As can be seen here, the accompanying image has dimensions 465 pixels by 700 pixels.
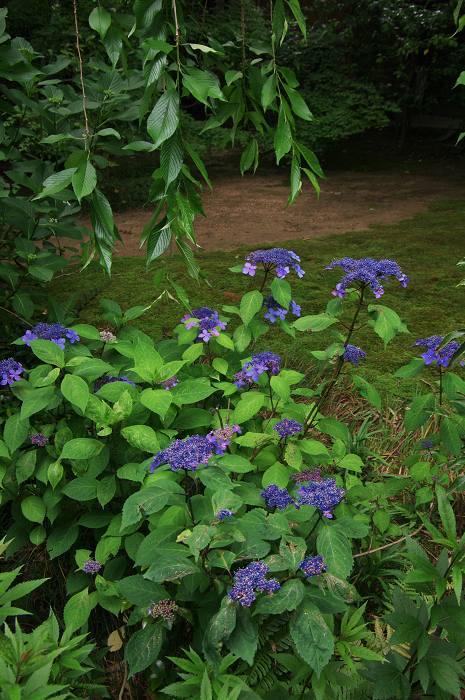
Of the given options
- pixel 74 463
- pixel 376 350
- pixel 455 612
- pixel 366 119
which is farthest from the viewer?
pixel 366 119

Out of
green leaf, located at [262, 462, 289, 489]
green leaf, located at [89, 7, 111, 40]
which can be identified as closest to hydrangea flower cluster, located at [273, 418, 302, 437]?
green leaf, located at [262, 462, 289, 489]

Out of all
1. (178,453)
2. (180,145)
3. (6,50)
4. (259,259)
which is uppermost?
(6,50)

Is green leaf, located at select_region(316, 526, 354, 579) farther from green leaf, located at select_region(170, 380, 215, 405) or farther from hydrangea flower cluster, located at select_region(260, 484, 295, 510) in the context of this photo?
green leaf, located at select_region(170, 380, 215, 405)

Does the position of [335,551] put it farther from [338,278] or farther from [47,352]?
[338,278]

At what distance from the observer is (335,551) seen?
3.44 ft

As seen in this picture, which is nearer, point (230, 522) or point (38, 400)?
point (230, 522)

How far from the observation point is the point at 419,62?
8.62 m

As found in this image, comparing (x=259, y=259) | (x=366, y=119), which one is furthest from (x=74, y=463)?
(x=366, y=119)

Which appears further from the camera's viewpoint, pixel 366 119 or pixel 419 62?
pixel 419 62

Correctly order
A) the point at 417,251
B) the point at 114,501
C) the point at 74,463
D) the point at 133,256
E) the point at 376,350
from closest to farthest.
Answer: the point at 74,463
the point at 114,501
the point at 376,350
the point at 417,251
the point at 133,256

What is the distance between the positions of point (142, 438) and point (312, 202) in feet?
21.0

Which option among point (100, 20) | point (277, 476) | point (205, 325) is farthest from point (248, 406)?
point (100, 20)

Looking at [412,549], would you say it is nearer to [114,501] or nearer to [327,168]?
Answer: [114,501]

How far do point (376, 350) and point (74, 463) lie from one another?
→ 2106 mm
